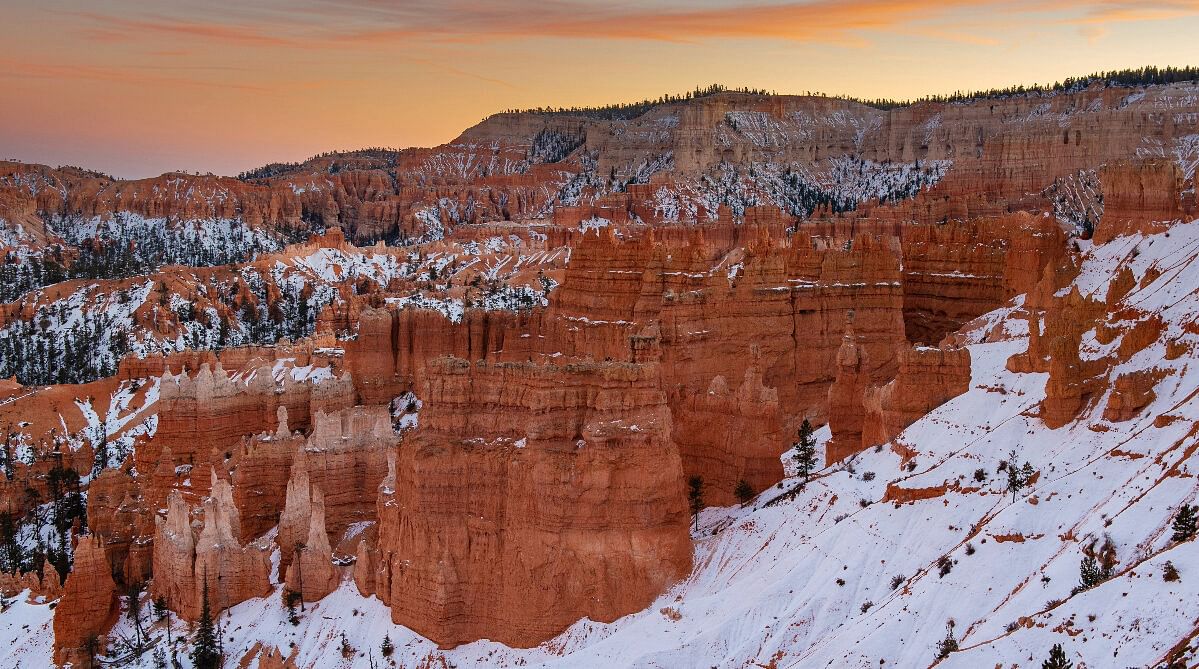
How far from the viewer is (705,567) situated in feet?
121

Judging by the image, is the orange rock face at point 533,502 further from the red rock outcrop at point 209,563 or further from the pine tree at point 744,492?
the red rock outcrop at point 209,563

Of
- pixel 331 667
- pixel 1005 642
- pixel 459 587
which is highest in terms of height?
pixel 1005 642

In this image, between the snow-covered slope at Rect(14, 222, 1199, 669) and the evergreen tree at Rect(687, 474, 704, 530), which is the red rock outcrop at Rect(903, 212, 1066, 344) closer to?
the snow-covered slope at Rect(14, 222, 1199, 669)

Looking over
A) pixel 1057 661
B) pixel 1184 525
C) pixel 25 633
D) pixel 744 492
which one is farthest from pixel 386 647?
pixel 1184 525

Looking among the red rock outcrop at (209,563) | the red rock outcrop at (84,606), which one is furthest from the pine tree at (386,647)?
the red rock outcrop at (84,606)

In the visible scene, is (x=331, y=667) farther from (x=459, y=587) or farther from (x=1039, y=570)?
(x=1039, y=570)

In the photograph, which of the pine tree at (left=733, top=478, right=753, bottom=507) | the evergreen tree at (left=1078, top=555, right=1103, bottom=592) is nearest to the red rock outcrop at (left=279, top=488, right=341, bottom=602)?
the pine tree at (left=733, top=478, right=753, bottom=507)

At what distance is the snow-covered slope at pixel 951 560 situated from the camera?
24.2 m

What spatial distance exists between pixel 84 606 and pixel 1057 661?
3758cm

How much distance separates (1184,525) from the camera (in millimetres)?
24234

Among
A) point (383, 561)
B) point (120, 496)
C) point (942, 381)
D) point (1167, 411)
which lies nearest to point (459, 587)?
point (383, 561)

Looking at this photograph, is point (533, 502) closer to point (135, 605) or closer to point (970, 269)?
point (135, 605)

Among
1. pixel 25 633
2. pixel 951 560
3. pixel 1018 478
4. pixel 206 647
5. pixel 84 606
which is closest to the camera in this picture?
pixel 951 560

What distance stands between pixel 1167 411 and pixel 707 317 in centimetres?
2399
